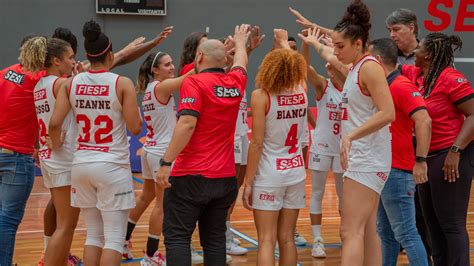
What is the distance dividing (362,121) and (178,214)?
1.43m

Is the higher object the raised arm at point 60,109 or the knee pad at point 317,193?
the raised arm at point 60,109

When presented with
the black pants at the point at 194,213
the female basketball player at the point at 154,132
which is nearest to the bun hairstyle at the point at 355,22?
the black pants at the point at 194,213

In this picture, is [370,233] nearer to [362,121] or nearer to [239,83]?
[362,121]

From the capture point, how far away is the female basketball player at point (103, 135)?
16.1 feet

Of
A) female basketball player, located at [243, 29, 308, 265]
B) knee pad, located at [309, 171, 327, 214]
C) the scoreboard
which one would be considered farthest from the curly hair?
the scoreboard

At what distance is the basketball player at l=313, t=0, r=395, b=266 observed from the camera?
460 centimetres

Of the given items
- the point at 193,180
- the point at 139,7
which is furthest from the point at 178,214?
the point at 139,7

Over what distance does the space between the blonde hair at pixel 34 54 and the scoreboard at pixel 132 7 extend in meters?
7.71

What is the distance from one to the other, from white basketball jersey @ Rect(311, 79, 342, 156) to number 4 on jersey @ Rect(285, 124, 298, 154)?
6.06 feet

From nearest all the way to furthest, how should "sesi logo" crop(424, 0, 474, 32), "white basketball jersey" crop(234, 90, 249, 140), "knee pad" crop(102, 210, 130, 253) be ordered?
"knee pad" crop(102, 210, 130, 253) < "white basketball jersey" crop(234, 90, 249, 140) < "sesi logo" crop(424, 0, 474, 32)

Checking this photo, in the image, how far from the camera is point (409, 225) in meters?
5.04

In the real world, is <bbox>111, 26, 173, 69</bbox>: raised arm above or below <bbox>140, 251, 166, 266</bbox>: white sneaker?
above

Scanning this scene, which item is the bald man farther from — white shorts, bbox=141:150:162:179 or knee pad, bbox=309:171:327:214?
knee pad, bbox=309:171:327:214

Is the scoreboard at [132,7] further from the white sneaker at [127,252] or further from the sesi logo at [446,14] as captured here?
the white sneaker at [127,252]
